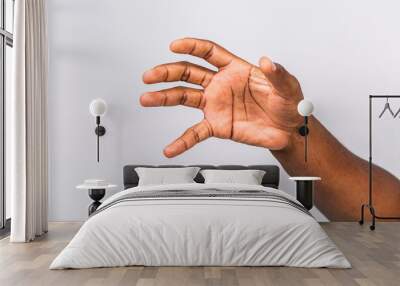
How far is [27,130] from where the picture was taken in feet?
19.4

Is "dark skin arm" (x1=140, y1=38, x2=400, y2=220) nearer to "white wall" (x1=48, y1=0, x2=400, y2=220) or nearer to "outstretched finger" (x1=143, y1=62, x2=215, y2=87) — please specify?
"outstretched finger" (x1=143, y1=62, x2=215, y2=87)

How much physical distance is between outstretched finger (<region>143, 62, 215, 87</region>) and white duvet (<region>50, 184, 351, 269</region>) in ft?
9.64

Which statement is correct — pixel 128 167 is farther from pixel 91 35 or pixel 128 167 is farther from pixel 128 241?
pixel 128 241

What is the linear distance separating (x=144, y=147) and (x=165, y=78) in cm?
92

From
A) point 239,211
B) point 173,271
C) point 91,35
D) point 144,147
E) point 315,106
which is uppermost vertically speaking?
point 91,35

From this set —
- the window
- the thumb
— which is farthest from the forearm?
the window

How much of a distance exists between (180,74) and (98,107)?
3.64 feet

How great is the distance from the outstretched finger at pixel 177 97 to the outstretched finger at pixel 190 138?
26cm

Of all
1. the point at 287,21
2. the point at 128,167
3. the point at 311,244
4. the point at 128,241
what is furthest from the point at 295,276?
the point at 287,21

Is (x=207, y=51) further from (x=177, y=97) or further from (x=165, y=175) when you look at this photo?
(x=165, y=175)

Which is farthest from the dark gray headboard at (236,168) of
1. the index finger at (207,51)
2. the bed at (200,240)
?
the bed at (200,240)

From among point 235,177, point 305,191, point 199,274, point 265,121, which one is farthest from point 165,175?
point 199,274

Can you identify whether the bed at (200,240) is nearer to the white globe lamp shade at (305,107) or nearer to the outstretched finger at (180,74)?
the white globe lamp shade at (305,107)

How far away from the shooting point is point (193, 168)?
6984 millimetres
